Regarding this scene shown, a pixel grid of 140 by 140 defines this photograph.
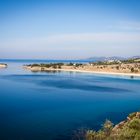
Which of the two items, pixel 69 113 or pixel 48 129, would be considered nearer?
pixel 48 129

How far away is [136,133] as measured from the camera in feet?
48.4

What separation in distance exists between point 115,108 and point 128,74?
4993 cm

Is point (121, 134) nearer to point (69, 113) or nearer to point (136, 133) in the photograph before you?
point (136, 133)

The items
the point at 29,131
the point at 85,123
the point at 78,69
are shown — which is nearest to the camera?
the point at 29,131

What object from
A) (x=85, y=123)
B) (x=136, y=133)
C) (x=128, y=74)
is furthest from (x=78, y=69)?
(x=136, y=133)

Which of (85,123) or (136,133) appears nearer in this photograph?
(136,133)

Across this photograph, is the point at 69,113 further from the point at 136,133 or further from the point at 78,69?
the point at 78,69

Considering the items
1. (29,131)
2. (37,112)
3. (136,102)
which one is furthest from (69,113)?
(136,102)

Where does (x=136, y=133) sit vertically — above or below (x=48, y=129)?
above

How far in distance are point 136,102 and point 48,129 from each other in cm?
1726

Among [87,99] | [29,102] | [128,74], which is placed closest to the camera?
[29,102]

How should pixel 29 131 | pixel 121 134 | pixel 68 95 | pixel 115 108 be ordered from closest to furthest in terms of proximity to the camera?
pixel 121 134 < pixel 29 131 < pixel 115 108 < pixel 68 95

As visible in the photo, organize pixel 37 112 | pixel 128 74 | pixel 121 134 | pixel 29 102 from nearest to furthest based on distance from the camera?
pixel 121 134, pixel 37 112, pixel 29 102, pixel 128 74

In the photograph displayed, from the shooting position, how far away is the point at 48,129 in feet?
70.5
